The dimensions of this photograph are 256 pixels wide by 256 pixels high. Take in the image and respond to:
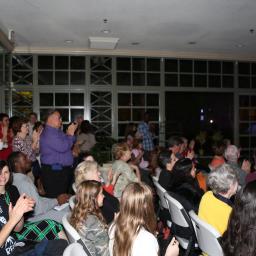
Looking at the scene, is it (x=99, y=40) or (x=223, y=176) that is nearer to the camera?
(x=223, y=176)

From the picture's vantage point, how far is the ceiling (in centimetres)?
519

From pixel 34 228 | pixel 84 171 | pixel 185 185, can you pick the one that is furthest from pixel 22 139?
pixel 185 185

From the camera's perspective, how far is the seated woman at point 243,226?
1.45 meters

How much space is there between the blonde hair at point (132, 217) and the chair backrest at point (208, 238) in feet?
1.03

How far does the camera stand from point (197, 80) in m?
8.92

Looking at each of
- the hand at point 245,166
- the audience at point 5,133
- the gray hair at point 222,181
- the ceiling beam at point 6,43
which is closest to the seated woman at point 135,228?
the gray hair at point 222,181

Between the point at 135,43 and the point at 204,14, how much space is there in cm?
223

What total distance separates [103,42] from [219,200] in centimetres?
533

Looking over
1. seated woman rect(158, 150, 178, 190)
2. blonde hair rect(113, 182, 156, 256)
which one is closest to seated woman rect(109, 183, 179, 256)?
blonde hair rect(113, 182, 156, 256)

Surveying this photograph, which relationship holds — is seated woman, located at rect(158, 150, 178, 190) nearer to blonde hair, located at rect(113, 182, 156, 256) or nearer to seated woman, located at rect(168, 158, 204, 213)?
seated woman, located at rect(168, 158, 204, 213)

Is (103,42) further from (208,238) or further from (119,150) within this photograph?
(208,238)

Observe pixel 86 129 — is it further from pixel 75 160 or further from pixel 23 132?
pixel 23 132

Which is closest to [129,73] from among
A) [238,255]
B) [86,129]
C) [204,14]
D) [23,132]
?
[86,129]

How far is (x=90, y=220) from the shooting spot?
2.30 m
